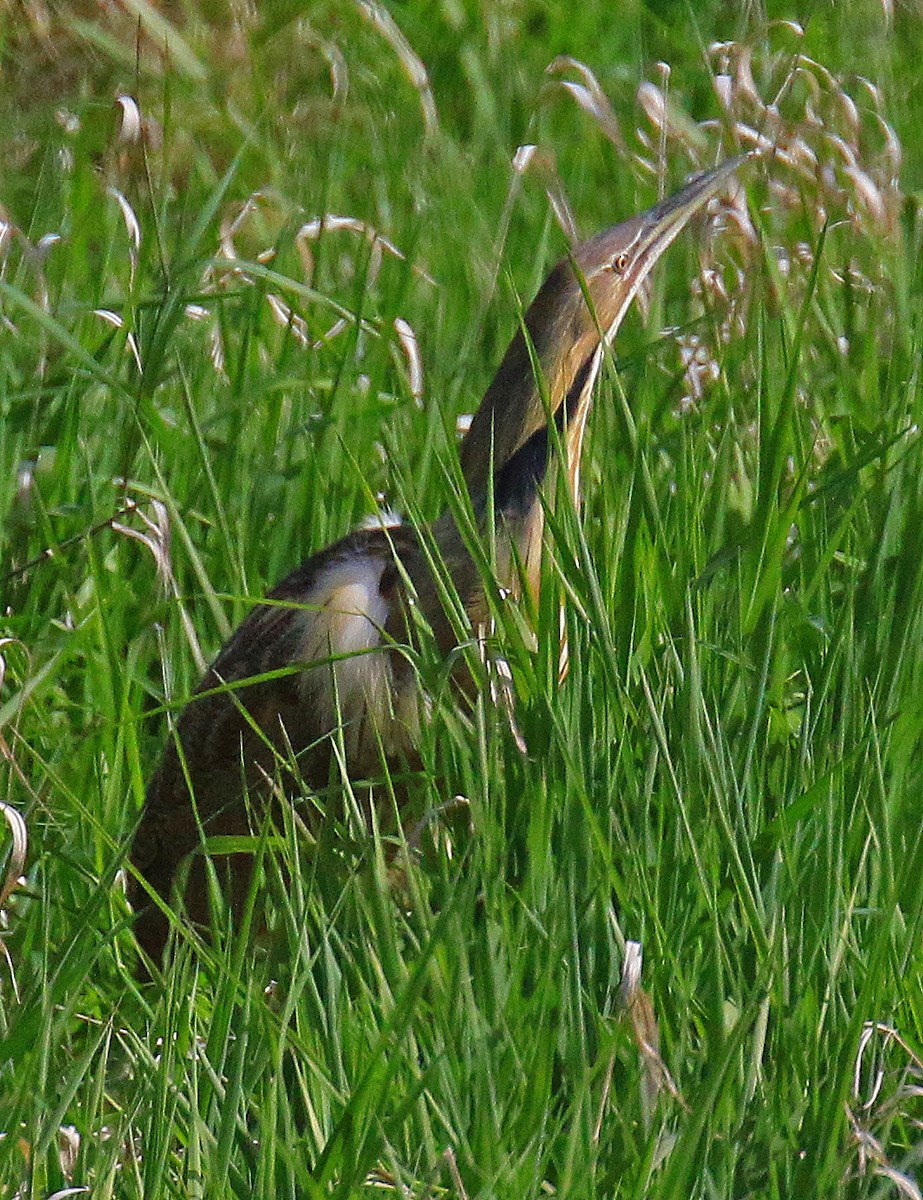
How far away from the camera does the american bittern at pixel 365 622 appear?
2.07 m

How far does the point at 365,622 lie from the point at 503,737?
419 mm

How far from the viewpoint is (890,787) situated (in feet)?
5.57

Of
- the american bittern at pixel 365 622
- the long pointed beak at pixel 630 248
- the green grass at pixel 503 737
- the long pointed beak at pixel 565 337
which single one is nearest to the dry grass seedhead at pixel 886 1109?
the green grass at pixel 503 737

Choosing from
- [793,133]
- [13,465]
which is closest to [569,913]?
[13,465]

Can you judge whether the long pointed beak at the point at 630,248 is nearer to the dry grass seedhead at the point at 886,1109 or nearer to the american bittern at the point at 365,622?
the american bittern at the point at 365,622

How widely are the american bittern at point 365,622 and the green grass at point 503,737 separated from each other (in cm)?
7

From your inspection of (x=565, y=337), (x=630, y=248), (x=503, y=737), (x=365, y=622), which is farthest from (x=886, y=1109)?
(x=630, y=248)

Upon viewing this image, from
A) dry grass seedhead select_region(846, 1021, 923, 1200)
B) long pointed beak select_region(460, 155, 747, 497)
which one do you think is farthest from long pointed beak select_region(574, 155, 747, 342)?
dry grass seedhead select_region(846, 1021, 923, 1200)

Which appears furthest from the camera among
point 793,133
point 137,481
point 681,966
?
point 793,133

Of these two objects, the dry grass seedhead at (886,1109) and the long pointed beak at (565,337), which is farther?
the long pointed beak at (565,337)

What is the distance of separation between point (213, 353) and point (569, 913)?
4.84 ft

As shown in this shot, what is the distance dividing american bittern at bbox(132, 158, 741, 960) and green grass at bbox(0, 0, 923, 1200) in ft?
0.22

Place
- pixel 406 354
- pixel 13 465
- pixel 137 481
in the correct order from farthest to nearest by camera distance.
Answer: pixel 406 354
pixel 137 481
pixel 13 465

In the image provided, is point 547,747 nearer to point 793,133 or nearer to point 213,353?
point 213,353
